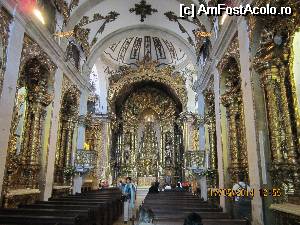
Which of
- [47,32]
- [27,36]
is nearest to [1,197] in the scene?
[27,36]

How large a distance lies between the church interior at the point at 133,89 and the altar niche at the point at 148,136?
5.4 inches

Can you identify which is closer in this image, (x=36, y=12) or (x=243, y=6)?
(x=243, y=6)

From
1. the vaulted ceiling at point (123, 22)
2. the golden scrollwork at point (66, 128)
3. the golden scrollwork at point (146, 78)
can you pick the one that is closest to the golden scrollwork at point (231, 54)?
the vaulted ceiling at point (123, 22)

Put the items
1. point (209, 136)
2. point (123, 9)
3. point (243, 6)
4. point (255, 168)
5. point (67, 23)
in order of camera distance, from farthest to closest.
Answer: point (123, 9) < point (209, 136) < point (67, 23) < point (243, 6) < point (255, 168)

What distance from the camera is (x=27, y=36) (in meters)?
7.69

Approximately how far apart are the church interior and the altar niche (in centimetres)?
14

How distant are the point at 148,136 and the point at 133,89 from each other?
3511 millimetres

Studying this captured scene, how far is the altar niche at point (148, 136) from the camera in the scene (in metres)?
19.1

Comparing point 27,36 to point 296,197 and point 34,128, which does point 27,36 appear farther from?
point 296,197

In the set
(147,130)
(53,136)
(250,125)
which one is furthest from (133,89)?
(250,125)

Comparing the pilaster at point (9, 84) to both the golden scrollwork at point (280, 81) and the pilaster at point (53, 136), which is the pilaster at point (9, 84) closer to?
the pilaster at point (53, 136)

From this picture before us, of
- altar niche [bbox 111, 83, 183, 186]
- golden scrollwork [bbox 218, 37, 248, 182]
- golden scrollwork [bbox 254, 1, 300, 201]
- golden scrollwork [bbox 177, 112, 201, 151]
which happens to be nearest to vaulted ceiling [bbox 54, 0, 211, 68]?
golden scrollwork [bbox 218, 37, 248, 182]

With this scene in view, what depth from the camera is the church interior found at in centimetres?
523

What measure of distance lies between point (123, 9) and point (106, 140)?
25.8 ft
